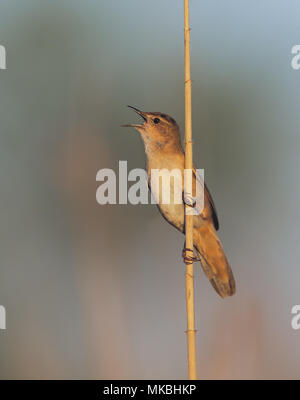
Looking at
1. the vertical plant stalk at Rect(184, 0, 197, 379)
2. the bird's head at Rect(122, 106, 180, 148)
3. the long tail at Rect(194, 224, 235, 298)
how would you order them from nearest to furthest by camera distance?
the vertical plant stalk at Rect(184, 0, 197, 379) < the bird's head at Rect(122, 106, 180, 148) < the long tail at Rect(194, 224, 235, 298)

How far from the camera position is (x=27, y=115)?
3670 millimetres

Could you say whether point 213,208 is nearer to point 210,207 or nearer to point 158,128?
point 210,207

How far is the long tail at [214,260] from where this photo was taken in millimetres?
3215

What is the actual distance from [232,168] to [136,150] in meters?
0.70

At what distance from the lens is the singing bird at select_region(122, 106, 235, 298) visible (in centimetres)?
311

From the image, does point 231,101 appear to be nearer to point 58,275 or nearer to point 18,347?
point 58,275

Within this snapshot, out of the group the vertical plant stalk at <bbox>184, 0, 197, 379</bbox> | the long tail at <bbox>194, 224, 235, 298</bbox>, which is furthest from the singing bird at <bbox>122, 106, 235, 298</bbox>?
the vertical plant stalk at <bbox>184, 0, 197, 379</bbox>

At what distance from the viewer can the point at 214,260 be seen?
3273 mm

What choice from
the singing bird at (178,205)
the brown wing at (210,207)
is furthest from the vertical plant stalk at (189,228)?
the brown wing at (210,207)

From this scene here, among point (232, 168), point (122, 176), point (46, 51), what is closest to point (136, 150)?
point (122, 176)

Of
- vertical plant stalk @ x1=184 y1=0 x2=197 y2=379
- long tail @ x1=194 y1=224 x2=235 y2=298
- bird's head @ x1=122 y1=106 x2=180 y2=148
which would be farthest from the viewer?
long tail @ x1=194 y1=224 x2=235 y2=298

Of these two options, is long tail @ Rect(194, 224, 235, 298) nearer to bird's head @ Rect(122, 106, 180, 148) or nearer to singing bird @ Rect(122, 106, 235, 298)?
singing bird @ Rect(122, 106, 235, 298)

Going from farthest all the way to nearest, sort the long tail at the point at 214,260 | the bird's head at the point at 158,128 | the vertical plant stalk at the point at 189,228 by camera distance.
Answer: the long tail at the point at 214,260 < the bird's head at the point at 158,128 < the vertical plant stalk at the point at 189,228

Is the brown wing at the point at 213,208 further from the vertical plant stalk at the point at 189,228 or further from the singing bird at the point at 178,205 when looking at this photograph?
the vertical plant stalk at the point at 189,228
